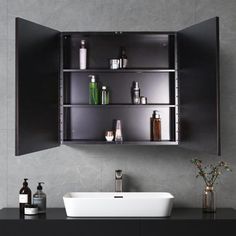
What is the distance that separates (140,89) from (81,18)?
0.66 metres

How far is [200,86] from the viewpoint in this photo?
2.81 meters

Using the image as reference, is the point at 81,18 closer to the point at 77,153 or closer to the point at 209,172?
the point at 77,153

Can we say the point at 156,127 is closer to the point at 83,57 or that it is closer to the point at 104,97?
the point at 104,97

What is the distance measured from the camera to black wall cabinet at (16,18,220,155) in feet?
8.71

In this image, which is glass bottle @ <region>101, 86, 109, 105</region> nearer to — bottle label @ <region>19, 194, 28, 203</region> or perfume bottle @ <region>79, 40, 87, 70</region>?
perfume bottle @ <region>79, 40, 87, 70</region>

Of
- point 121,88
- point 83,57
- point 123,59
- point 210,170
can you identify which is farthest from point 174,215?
point 83,57

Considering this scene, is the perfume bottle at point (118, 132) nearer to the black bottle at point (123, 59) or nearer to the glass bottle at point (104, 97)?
the glass bottle at point (104, 97)

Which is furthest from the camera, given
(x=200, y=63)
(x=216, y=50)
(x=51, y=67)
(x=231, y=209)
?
(x=231, y=209)

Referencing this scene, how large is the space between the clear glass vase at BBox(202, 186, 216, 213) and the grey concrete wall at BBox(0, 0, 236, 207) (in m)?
0.20

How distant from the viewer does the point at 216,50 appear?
8.57 ft

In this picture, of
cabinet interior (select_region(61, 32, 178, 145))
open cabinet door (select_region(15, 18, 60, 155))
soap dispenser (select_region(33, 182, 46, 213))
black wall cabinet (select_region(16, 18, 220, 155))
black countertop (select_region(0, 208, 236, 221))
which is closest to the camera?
open cabinet door (select_region(15, 18, 60, 155))

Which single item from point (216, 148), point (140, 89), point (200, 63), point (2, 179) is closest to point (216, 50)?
point (200, 63)

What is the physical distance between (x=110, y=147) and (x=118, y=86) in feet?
1.44

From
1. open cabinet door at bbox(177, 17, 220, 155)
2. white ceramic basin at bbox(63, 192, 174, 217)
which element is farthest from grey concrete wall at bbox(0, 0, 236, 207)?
white ceramic basin at bbox(63, 192, 174, 217)
